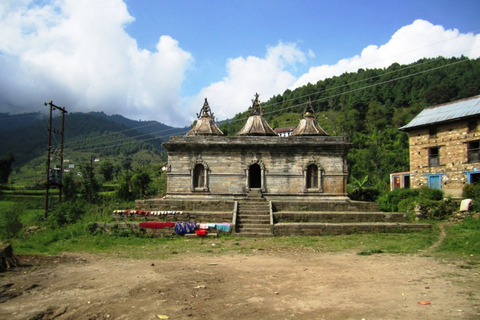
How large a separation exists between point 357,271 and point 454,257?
147 inches

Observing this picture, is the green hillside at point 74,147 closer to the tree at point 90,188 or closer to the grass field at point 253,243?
the tree at point 90,188

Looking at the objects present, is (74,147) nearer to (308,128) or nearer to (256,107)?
(256,107)

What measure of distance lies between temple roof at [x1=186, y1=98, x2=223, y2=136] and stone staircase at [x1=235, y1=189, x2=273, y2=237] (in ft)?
19.5

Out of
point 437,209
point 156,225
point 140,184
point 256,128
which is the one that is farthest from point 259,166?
point 140,184

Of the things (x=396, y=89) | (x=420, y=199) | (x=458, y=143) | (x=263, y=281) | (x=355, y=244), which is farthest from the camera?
(x=396, y=89)

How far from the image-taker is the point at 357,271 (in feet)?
28.6

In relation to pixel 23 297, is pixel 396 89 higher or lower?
higher

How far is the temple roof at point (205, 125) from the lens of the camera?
23234 millimetres

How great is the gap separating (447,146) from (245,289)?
2472cm

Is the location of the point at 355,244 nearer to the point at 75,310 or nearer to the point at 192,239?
the point at 192,239

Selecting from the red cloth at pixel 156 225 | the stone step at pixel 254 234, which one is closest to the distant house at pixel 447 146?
the stone step at pixel 254 234

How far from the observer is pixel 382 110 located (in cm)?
7669

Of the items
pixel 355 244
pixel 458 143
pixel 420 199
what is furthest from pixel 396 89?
pixel 355 244

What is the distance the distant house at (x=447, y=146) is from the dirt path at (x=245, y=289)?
17.9m
